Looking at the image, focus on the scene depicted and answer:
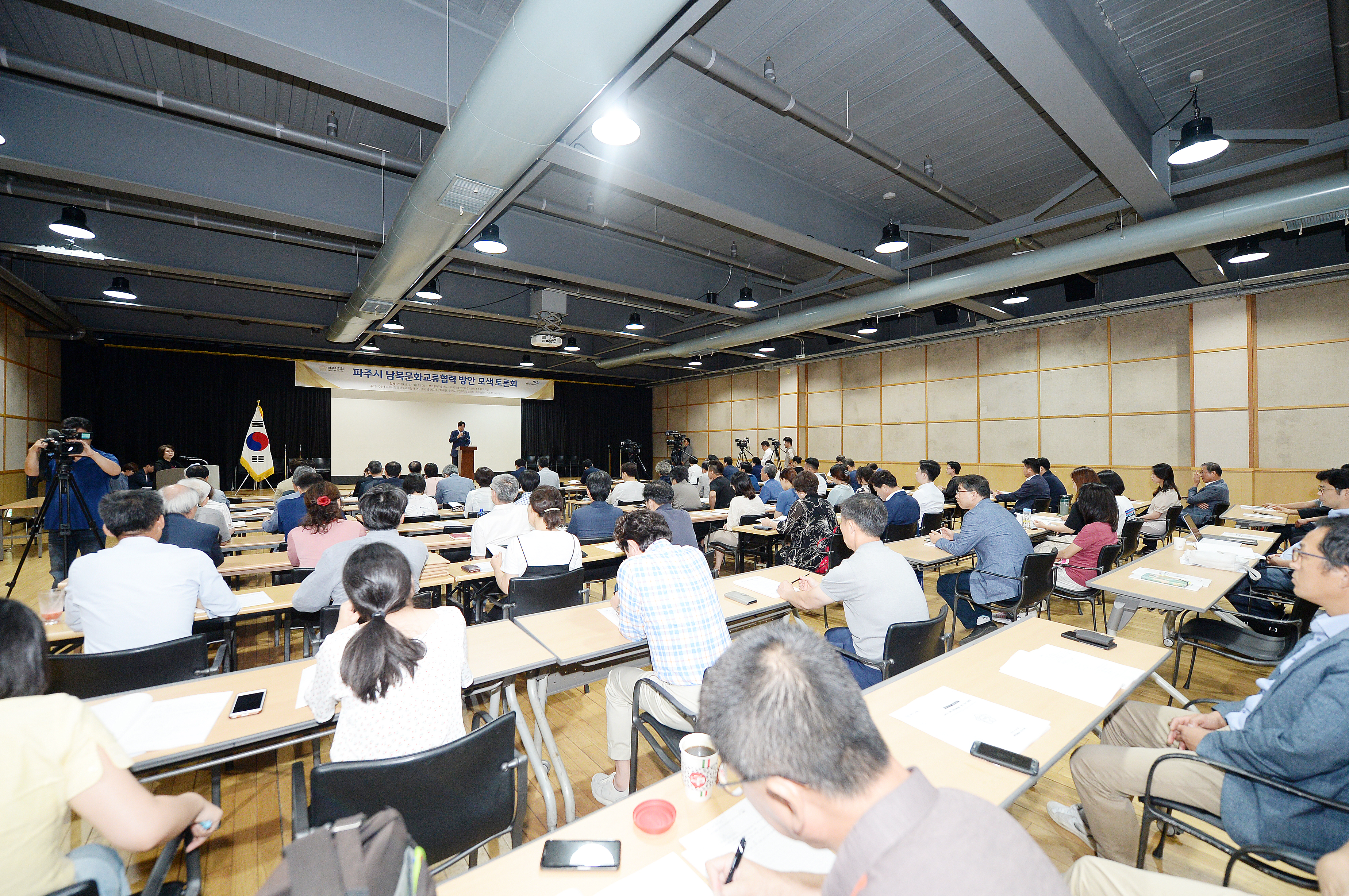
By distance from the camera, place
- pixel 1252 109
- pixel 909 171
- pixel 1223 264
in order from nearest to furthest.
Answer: pixel 1252 109 → pixel 909 171 → pixel 1223 264

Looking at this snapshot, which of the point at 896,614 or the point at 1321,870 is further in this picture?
the point at 896,614

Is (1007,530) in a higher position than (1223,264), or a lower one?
lower

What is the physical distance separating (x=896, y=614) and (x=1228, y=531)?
489 centimetres

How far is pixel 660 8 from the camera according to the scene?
2311 millimetres

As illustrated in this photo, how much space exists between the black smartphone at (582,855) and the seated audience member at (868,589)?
1.67 metres

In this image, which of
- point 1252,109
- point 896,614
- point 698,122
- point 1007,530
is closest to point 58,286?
point 698,122

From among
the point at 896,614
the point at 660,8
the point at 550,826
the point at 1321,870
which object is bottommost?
the point at 550,826

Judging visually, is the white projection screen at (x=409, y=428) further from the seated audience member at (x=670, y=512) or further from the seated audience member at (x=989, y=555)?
the seated audience member at (x=989, y=555)

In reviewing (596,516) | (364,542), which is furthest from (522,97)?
(596,516)

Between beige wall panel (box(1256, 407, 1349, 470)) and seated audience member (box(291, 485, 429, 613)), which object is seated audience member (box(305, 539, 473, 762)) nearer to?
seated audience member (box(291, 485, 429, 613))

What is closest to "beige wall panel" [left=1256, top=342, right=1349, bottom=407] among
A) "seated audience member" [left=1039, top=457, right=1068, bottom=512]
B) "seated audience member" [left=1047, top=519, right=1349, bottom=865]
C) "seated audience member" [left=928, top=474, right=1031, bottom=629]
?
→ "seated audience member" [left=1039, top=457, right=1068, bottom=512]

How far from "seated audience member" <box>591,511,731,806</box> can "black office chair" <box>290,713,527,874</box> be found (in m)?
0.68

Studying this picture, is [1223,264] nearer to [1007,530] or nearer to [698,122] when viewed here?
[1007,530]

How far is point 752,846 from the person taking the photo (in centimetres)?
117
